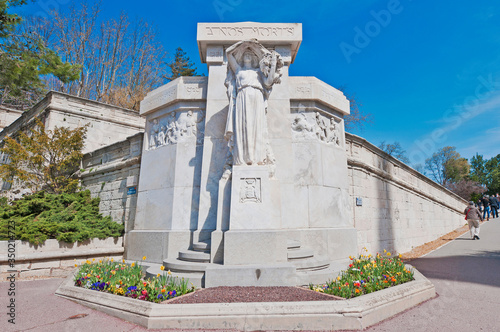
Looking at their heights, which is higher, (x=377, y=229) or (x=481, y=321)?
(x=377, y=229)

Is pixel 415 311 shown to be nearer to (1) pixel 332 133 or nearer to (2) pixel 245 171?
(2) pixel 245 171

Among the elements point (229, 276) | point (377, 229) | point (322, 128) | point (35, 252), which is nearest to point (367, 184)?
point (377, 229)

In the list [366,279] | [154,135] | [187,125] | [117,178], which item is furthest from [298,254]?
[117,178]

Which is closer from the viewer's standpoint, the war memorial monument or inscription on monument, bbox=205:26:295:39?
the war memorial monument

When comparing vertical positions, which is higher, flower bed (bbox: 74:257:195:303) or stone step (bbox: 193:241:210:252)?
stone step (bbox: 193:241:210:252)

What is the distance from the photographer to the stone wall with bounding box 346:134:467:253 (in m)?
8.30

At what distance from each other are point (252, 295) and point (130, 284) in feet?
5.94

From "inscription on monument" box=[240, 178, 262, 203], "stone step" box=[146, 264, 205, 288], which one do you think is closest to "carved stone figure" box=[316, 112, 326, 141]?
"inscription on monument" box=[240, 178, 262, 203]

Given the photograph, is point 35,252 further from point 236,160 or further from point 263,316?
point 263,316

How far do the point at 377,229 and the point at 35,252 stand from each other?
9.10 m

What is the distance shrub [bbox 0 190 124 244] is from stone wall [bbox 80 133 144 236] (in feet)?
1.02

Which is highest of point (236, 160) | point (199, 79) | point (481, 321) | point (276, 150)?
point (199, 79)

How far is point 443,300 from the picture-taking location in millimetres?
4367

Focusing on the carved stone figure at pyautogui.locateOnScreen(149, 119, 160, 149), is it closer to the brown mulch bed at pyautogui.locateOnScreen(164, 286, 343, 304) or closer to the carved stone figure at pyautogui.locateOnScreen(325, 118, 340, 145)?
the carved stone figure at pyautogui.locateOnScreen(325, 118, 340, 145)
